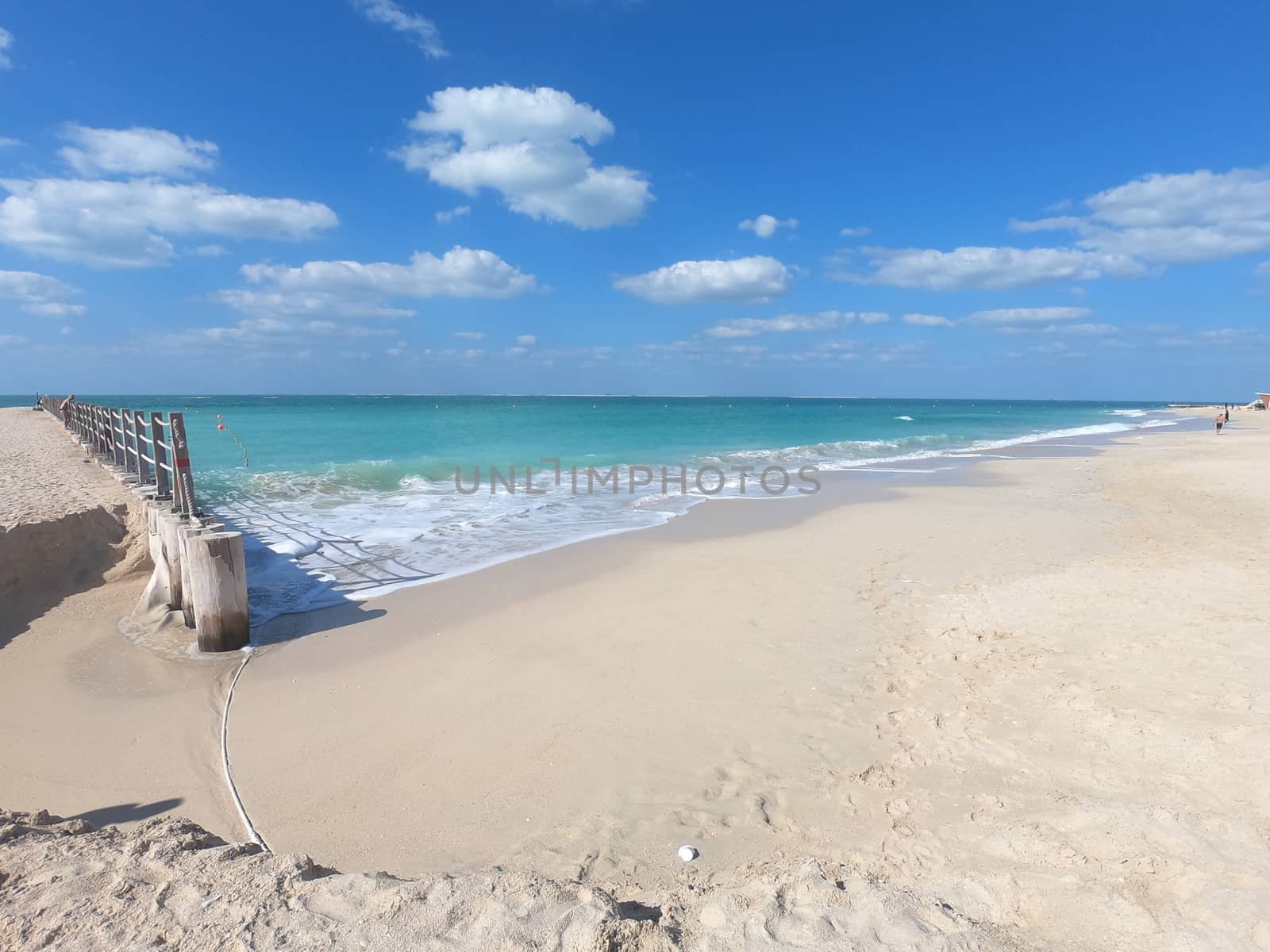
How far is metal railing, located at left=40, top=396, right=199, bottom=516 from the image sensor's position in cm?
732

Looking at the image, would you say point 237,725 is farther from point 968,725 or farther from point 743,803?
point 968,725

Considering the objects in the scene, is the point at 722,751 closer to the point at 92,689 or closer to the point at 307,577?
the point at 92,689

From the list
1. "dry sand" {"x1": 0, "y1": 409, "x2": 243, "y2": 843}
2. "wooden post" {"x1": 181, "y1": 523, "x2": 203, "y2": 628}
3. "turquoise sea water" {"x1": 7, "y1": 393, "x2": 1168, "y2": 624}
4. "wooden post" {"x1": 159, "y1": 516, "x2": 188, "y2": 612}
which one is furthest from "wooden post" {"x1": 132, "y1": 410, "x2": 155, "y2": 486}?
"wooden post" {"x1": 181, "y1": 523, "x2": 203, "y2": 628}

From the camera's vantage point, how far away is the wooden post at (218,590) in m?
5.99

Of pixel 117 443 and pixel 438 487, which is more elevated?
pixel 117 443

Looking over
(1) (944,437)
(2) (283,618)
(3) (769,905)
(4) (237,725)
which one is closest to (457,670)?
(4) (237,725)

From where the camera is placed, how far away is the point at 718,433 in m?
42.7

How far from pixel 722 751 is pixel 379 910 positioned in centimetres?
242

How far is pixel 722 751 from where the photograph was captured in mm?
4285

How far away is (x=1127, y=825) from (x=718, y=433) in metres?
39.9

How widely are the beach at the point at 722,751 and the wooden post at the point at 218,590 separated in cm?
29

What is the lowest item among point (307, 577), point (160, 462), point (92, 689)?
point (92, 689)

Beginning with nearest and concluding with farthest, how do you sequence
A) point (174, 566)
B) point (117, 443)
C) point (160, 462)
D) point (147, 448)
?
point (174, 566) → point (160, 462) → point (147, 448) → point (117, 443)

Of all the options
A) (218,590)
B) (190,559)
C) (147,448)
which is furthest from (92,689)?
(147,448)
